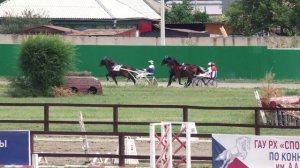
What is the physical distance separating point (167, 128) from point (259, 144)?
171 cm

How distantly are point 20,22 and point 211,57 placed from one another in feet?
105

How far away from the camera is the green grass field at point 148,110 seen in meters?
30.8

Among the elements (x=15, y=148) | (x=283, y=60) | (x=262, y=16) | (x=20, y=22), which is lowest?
(x=283, y=60)

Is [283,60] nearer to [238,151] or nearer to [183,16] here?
[238,151]

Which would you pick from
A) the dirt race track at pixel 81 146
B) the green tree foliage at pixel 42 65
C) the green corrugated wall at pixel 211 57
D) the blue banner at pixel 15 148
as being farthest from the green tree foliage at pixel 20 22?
the blue banner at pixel 15 148

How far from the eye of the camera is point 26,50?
44531 mm

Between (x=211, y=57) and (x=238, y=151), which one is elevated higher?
(x=238, y=151)

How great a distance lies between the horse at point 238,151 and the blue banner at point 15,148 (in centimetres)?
368

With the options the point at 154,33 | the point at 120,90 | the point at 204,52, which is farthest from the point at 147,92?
the point at 154,33

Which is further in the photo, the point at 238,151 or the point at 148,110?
the point at 148,110

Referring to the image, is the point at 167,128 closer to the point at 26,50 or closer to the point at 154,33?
the point at 26,50

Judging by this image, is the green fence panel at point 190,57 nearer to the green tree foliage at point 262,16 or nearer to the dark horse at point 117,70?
the dark horse at point 117,70

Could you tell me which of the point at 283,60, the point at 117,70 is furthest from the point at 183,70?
the point at 283,60

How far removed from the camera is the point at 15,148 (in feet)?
66.1
